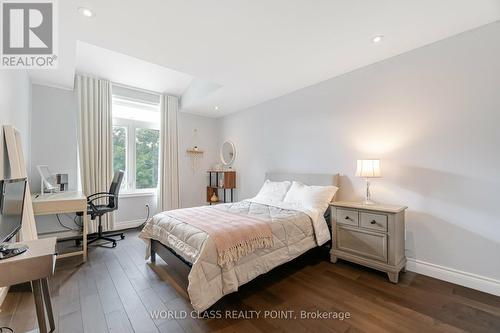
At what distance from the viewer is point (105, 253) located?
3023 mm

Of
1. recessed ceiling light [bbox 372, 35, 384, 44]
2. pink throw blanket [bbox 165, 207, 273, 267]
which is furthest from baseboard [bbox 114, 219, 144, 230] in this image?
recessed ceiling light [bbox 372, 35, 384, 44]

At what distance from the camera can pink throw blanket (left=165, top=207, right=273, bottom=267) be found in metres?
1.84

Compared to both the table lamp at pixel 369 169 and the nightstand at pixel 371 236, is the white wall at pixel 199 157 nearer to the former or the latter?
the nightstand at pixel 371 236

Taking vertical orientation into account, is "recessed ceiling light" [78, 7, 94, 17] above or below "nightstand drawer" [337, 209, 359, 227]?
above

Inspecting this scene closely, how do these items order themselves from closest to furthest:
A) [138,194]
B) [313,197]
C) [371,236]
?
[371,236]
[313,197]
[138,194]

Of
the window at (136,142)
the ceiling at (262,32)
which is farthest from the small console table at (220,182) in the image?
the ceiling at (262,32)

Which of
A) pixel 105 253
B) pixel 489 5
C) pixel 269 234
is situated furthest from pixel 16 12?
pixel 489 5

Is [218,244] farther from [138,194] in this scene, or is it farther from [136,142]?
[136,142]

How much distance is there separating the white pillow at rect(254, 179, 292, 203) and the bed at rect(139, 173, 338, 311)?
18 cm

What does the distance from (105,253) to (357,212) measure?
3393 millimetres

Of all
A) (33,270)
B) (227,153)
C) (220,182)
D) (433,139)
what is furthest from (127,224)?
(433,139)

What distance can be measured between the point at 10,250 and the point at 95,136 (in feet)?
9.32

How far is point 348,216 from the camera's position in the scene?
2582 mm

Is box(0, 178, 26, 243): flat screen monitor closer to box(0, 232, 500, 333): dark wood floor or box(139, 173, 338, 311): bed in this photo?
box(0, 232, 500, 333): dark wood floor
